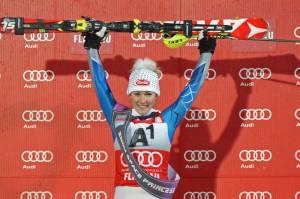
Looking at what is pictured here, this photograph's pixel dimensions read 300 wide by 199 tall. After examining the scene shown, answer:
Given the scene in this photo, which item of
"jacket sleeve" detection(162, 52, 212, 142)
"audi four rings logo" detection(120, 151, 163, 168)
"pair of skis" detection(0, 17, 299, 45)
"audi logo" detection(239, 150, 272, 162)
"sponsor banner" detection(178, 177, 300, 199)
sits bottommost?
"sponsor banner" detection(178, 177, 300, 199)

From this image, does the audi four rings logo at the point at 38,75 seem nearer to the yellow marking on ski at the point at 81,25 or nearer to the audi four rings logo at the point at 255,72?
the yellow marking on ski at the point at 81,25

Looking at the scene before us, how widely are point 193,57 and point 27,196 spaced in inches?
65.9

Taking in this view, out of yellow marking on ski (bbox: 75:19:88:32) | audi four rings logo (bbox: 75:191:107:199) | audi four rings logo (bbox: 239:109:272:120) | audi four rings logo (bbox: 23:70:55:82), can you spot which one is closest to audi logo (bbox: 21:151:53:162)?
audi four rings logo (bbox: 75:191:107:199)

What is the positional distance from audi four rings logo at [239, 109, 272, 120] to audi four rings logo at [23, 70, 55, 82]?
1.51 meters

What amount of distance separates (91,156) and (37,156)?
0.42 metres

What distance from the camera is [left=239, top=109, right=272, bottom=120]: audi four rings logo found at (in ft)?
15.2

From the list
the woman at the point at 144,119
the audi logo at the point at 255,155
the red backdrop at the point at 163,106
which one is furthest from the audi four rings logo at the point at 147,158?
the audi logo at the point at 255,155

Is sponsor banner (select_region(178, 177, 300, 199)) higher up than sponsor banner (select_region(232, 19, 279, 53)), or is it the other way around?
sponsor banner (select_region(232, 19, 279, 53))

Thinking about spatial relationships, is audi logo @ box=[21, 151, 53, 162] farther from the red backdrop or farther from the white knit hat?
the white knit hat

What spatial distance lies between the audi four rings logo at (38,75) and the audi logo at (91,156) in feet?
2.06

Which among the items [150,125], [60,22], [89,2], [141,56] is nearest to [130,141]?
[150,125]

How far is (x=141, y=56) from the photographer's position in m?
4.71

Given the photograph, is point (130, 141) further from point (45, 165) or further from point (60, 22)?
point (45, 165)

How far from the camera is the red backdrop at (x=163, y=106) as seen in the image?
4629 millimetres
